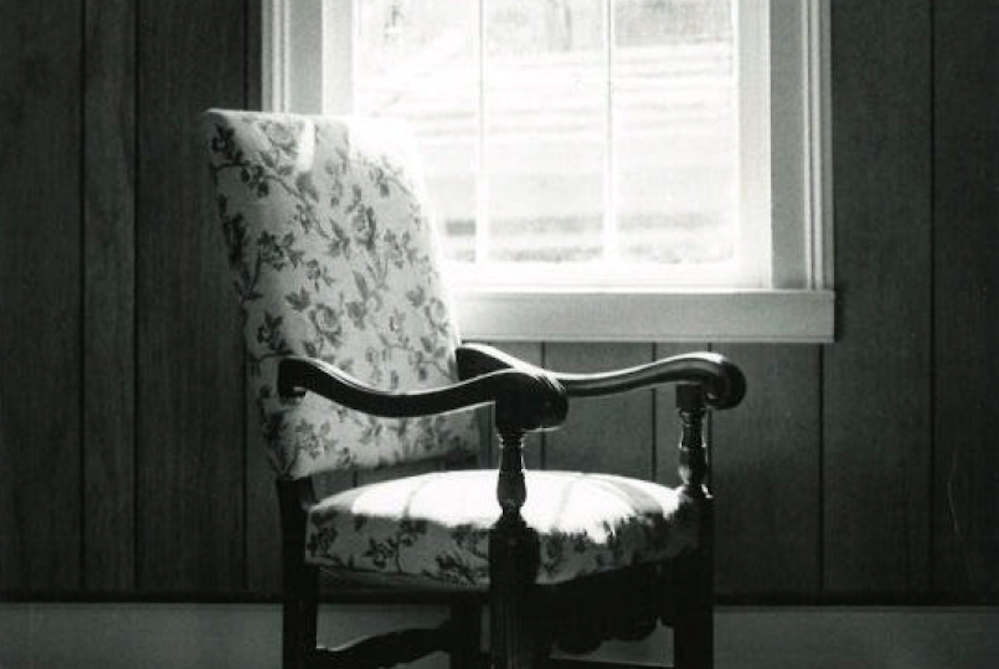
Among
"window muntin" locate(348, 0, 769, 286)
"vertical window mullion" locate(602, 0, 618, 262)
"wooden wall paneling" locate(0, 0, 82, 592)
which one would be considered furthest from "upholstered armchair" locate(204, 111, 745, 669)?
"wooden wall paneling" locate(0, 0, 82, 592)

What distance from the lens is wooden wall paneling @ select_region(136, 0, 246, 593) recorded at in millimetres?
2598

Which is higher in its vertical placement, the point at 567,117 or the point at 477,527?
the point at 567,117

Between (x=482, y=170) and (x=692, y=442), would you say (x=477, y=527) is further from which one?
(x=482, y=170)

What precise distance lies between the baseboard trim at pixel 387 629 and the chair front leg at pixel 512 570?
86 centimetres

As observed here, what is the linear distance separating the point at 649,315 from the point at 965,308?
624 mm

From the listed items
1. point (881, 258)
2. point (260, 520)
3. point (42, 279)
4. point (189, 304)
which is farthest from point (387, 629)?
point (881, 258)

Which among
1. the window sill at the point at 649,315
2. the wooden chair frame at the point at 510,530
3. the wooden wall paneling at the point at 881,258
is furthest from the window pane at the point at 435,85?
the wooden wall paneling at the point at 881,258

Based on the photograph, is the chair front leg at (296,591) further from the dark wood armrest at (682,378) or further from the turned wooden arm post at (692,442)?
the turned wooden arm post at (692,442)

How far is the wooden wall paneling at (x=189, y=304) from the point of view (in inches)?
102

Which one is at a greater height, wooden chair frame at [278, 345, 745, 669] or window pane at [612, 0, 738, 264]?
window pane at [612, 0, 738, 264]

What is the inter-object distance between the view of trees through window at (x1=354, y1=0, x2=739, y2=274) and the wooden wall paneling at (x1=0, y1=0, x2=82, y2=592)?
0.61 metres

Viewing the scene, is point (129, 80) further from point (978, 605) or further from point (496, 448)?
point (978, 605)

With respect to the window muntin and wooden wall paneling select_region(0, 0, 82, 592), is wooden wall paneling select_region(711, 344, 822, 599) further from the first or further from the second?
wooden wall paneling select_region(0, 0, 82, 592)

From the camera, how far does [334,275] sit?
2.13 metres
